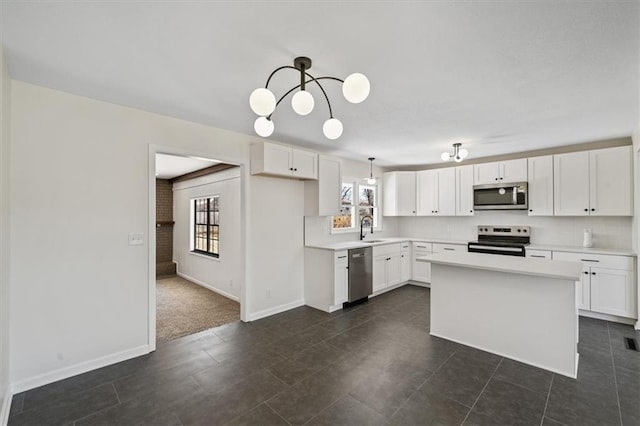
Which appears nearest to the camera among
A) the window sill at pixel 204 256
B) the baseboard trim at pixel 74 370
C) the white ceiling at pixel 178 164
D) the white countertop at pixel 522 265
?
the baseboard trim at pixel 74 370

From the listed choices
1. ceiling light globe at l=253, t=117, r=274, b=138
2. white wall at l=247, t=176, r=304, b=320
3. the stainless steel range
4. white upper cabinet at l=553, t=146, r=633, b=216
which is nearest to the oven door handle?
the stainless steel range

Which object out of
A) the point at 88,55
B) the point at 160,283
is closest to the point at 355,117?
the point at 88,55

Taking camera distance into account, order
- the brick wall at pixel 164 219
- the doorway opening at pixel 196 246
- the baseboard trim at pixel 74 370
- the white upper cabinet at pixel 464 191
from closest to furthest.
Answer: the baseboard trim at pixel 74 370 → the doorway opening at pixel 196 246 → the white upper cabinet at pixel 464 191 → the brick wall at pixel 164 219

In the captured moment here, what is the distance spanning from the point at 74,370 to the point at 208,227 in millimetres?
→ 3842

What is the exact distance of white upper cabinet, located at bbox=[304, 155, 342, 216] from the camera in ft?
14.7

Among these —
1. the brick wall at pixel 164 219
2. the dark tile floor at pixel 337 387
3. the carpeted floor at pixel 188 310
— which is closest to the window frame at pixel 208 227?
the carpeted floor at pixel 188 310

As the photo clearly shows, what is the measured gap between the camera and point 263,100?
1.65 metres

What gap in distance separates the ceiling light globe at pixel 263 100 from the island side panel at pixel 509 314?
276 centimetres

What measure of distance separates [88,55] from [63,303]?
2.09 meters

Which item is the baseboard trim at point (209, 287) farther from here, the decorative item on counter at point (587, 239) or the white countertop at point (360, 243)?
the decorative item on counter at point (587, 239)

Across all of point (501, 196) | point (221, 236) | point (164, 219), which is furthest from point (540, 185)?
point (164, 219)

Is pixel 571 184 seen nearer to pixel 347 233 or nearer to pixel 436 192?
pixel 436 192

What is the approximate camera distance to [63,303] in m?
2.58

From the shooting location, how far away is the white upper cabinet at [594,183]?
3977 mm
